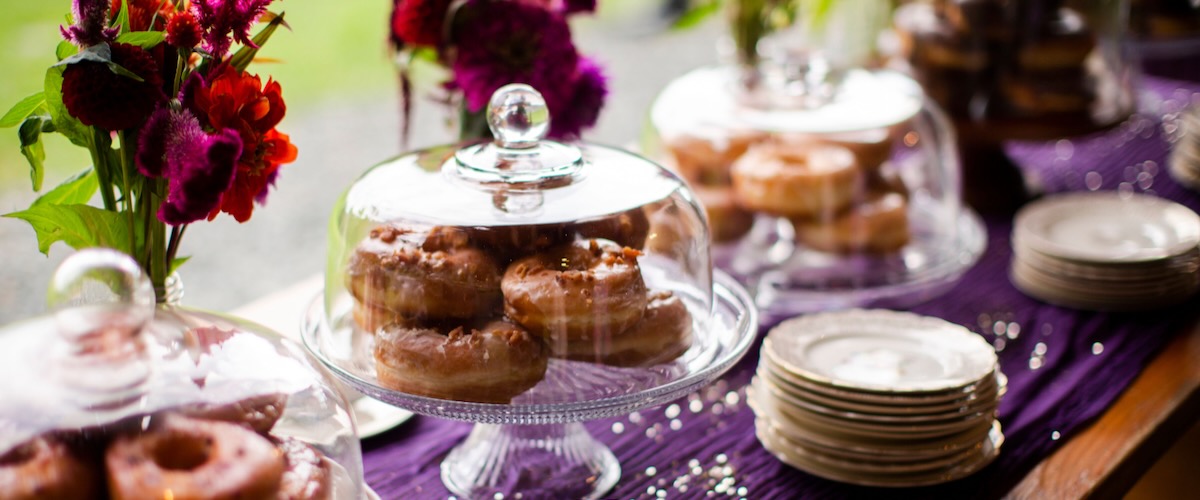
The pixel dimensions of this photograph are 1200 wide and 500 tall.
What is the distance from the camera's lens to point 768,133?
1439mm

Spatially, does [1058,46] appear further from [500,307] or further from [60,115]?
[60,115]

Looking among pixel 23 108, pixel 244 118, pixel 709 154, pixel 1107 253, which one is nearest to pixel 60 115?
pixel 23 108

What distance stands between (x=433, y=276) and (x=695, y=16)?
83 centimetres

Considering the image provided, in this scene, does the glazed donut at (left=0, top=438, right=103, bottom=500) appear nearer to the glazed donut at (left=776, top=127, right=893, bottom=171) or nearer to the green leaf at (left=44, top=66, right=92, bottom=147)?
the green leaf at (left=44, top=66, right=92, bottom=147)

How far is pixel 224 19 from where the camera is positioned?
2.77 ft

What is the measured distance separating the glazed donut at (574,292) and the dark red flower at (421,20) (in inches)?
13.9

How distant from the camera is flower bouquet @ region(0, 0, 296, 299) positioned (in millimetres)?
796

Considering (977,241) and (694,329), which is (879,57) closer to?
(977,241)

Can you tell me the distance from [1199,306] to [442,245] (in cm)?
103

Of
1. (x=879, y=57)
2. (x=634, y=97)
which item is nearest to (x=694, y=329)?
(x=879, y=57)

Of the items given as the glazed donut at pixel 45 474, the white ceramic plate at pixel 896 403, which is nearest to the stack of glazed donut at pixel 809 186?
the white ceramic plate at pixel 896 403

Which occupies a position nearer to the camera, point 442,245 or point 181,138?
point 181,138

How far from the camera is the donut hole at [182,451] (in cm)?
69

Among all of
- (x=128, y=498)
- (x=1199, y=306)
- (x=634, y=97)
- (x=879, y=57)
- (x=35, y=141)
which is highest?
(x=35, y=141)
